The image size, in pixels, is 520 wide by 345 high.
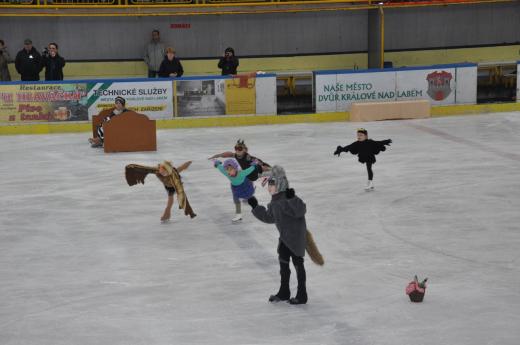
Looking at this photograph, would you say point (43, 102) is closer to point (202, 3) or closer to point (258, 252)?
point (202, 3)

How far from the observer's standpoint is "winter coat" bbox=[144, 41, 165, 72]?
28984mm

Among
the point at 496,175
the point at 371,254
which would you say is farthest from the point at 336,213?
the point at 496,175

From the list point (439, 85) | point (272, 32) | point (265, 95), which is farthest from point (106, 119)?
point (272, 32)

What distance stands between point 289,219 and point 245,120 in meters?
15.1

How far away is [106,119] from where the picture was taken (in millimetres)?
21656

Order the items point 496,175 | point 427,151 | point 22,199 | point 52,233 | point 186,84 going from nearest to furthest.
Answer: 1. point 52,233
2. point 22,199
3. point 496,175
4. point 427,151
5. point 186,84

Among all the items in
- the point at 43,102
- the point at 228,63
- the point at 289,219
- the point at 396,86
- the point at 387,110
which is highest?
the point at 228,63

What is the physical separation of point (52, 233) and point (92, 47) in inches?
661

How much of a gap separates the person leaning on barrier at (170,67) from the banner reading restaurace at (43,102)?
2.52 m

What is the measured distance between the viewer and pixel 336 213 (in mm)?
15250

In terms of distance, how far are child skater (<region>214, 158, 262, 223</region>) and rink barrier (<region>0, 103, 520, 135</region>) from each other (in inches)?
405

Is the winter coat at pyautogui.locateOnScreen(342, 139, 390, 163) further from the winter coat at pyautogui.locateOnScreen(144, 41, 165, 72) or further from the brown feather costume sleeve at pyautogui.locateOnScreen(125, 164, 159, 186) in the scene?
the winter coat at pyautogui.locateOnScreen(144, 41, 165, 72)

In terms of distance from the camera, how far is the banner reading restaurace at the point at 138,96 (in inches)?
946

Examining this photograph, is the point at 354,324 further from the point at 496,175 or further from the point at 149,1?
the point at 149,1
